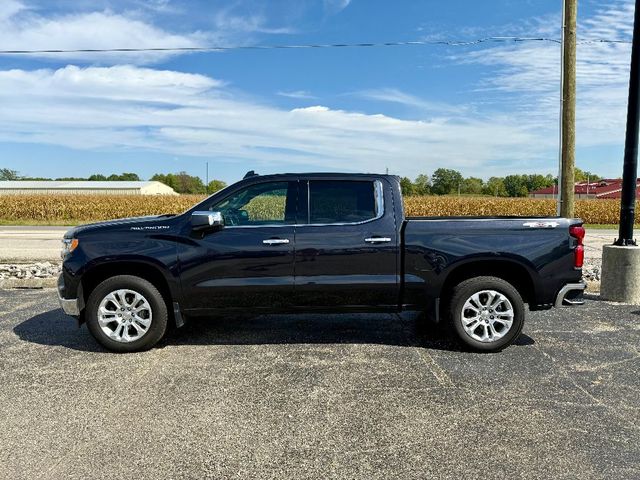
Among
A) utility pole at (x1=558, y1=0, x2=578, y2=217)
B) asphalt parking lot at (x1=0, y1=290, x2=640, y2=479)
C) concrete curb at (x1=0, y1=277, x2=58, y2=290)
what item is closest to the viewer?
asphalt parking lot at (x1=0, y1=290, x2=640, y2=479)

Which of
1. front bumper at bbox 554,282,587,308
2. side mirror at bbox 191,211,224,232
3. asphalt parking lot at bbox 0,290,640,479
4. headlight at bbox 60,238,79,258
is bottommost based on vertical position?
asphalt parking lot at bbox 0,290,640,479

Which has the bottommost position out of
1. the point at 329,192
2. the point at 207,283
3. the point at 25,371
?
the point at 25,371

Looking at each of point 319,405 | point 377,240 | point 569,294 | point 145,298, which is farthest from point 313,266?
point 569,294

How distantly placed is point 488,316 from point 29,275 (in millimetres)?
8096

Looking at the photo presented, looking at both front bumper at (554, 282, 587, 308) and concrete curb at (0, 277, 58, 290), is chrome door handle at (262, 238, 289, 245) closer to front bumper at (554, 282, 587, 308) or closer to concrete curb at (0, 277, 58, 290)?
front bumper at (554, 282, 587, 308)

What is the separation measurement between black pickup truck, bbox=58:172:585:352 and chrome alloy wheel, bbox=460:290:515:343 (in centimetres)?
1

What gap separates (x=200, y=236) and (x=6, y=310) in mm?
3747

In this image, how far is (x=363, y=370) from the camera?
4.40m

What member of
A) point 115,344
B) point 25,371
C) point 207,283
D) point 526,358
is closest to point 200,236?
point 207,283

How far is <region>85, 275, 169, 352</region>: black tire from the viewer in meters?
4.87

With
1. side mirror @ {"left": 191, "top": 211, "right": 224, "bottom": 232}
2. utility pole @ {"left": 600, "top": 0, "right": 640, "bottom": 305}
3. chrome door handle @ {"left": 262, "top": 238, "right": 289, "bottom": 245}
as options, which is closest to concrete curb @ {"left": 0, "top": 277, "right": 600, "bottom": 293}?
side mirror @ {"left": 191, "top": 211, "right": 224, "bottom": 232}

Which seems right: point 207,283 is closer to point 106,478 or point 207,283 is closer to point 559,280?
point 106,478

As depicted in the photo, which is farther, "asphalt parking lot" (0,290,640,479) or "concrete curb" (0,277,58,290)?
"concrete curb" (0,277,58,290)

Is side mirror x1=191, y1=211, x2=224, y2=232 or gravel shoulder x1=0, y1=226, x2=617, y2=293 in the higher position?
side mirror x1=191, y1=211, x2=224, y2=232
